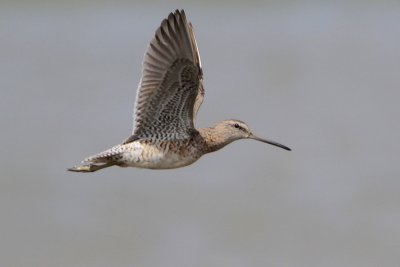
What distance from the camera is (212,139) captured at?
694 centimetres

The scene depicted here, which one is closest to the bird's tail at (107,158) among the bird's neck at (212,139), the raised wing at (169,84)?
the raised wing at (169,84)

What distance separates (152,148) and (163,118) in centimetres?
20

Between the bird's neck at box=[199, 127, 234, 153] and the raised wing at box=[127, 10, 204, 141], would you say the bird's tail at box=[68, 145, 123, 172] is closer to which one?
the raised wing at box=[127, 10, 204, 141]

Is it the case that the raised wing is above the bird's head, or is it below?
above

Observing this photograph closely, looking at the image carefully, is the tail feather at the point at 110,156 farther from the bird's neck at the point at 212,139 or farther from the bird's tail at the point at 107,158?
the bird's neck at the point at 212,139

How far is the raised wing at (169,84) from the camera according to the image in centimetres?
652

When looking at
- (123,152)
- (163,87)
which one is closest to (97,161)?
(123,152)

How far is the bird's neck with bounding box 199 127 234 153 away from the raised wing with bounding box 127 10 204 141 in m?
0.13

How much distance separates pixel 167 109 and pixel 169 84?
Result: 182mm

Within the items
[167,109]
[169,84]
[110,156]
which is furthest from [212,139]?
[110,156]

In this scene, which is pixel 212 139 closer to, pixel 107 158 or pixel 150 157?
pixel 150 157

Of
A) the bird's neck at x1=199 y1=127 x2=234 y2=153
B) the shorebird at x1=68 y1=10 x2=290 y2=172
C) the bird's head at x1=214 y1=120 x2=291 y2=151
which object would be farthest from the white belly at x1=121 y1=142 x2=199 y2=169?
the bird's head at x1=214 y1=120 x2=291 y2=151

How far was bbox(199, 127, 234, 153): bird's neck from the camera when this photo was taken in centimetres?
691

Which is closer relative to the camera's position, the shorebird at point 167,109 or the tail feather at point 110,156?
the shorebird at point 167,109
